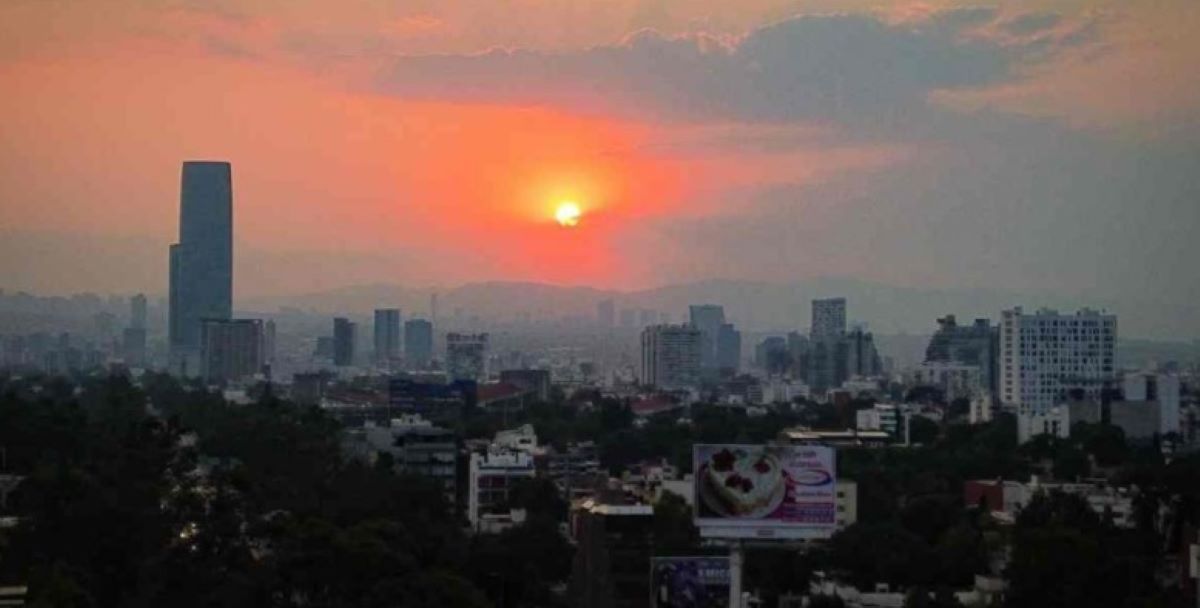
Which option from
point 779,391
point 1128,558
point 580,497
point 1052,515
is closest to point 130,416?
point 580,497

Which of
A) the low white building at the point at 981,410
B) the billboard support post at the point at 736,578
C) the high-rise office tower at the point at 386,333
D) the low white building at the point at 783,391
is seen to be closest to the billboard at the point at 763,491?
the billboard support post at the point at 736,578

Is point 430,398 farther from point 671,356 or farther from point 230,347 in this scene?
point 230,347

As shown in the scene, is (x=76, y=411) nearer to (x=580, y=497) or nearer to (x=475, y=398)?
(x=580, y=497)

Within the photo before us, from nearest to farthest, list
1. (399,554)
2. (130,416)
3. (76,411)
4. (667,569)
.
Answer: (667,569) → (399,554) → (76,411) → (130,416)

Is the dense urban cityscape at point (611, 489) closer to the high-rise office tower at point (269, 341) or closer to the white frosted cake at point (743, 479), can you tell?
the white frosted cake at point (743, 479)

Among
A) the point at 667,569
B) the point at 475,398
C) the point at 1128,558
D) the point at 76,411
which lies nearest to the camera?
the point at 667,569

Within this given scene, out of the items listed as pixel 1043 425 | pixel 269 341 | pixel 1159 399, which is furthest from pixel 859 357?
pixel 1043 425
